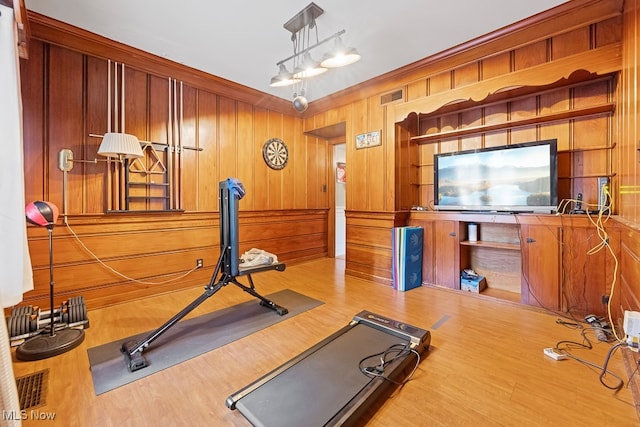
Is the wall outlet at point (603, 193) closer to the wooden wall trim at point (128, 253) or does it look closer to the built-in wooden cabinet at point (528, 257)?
the built-in wooden cabinet at point (528, 257)

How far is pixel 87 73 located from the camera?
2.86m

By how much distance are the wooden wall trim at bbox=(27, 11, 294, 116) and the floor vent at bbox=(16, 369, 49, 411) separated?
2972 mm

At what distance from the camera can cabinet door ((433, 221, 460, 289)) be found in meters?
3.30

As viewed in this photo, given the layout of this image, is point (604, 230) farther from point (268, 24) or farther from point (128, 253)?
point (128, 253)

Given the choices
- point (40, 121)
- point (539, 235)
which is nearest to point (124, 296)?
point (40, 121)

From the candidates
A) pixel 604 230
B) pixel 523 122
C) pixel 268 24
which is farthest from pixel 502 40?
pixel 268 24

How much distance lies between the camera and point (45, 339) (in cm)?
209

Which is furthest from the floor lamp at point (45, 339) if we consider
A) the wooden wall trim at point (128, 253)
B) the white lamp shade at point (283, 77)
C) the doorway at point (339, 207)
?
the doorway at point (339, 207)

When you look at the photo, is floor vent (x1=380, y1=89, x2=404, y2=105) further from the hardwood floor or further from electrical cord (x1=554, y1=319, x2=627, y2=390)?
electrical cord (x1=554, y1=319, x2=627, y2=390)

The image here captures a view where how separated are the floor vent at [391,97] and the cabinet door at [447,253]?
1.74 metres

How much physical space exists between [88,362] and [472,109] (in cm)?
453

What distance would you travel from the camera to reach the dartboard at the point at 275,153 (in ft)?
14.5

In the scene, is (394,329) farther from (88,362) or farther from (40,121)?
(40,121)

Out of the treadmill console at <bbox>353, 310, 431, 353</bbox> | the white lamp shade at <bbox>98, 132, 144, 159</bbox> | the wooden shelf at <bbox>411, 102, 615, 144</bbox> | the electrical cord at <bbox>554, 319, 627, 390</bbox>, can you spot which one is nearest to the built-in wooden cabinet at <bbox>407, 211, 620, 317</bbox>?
the electrical cord at <bbox>554, 319, 627, 390</bbox>
